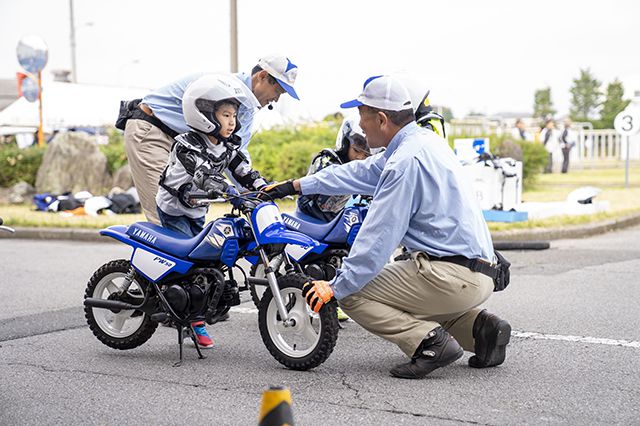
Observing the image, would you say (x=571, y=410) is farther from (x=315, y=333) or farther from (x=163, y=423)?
(x=163, y=423)

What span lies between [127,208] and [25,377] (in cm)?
1041

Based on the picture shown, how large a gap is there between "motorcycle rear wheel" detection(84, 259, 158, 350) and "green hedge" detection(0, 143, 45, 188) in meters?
14.0

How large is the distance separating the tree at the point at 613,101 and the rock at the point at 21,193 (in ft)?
111

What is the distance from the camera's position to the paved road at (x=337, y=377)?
4.47 m

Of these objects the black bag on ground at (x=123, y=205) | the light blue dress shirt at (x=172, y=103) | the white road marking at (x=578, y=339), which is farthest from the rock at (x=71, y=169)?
the white road marking at (x=578, y=339)

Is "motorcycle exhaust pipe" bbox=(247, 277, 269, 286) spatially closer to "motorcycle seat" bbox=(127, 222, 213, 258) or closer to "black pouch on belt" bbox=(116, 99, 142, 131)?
"motorcycle seat" bbox=(127, 222, 213, 258)

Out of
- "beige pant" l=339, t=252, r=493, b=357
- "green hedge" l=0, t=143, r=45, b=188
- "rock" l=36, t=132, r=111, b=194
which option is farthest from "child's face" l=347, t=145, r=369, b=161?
"green hedge" l=0, t=143, r=45, b=188

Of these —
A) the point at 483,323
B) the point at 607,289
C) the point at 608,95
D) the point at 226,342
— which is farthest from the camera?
the point at 608,95

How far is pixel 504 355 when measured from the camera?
532cm

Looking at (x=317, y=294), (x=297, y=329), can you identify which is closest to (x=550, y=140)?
(x=297, y=329)

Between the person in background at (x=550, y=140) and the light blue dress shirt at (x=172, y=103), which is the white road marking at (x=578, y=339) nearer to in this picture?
the light blue dress shirt at (x=172, y=103)

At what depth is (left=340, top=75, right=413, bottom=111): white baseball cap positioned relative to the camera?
16.9 feet

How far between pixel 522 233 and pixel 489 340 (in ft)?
23.6

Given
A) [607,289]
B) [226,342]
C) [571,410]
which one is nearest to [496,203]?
[607,289]
